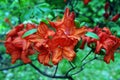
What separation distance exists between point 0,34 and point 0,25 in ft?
5.40

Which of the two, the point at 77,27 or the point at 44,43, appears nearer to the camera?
the point at 44,43

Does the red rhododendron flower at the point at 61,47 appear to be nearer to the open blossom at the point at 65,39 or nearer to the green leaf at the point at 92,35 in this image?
the open blossom at the point at 65,39

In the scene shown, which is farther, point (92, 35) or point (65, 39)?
point (92, 35)

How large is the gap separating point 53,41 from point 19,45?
258mm

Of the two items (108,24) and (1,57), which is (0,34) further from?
(108,24)

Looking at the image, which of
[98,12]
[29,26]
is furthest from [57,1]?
[98,12]

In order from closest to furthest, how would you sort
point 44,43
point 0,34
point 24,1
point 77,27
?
point 44,43 < point 77,27 < point 24,1 < point 0,34

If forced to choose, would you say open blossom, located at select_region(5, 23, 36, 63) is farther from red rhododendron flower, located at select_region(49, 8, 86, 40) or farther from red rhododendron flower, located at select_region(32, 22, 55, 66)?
red rhododendron flower, located at select_region(49, 8, 86, 40)

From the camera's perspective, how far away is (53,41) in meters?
1.57

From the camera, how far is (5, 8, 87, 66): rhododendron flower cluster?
1.58m

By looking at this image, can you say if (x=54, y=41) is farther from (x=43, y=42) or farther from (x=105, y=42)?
(x=105, y=42)

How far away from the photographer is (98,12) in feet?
19.8

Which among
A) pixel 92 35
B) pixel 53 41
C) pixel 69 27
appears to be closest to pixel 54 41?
pixel 53 41

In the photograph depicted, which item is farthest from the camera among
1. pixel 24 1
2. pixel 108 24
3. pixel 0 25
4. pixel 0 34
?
pixel 0 34
